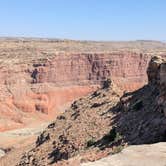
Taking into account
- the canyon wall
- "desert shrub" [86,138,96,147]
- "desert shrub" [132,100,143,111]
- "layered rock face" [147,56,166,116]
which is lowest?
the canyon wall

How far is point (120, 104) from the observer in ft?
96.4

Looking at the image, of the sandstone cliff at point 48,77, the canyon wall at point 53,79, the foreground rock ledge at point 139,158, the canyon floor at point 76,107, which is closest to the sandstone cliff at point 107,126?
the canyon floor at point 76,107

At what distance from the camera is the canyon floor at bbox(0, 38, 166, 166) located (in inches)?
872

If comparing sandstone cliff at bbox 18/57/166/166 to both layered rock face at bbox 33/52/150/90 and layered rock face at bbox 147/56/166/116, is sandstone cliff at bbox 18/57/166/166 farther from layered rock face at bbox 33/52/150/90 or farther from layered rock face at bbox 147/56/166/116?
layered rock face at bbox 33/52/150/90

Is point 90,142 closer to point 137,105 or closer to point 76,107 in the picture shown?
point 137,105

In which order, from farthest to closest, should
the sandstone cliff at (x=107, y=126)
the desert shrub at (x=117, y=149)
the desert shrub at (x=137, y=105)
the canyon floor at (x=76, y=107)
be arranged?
the desert shrub at (x=137, y=105) → the canyon floor at (x=76, y=107) → the sandstone cliff at (x=107, y=126) → the desert shrub at (x=117, y=149)

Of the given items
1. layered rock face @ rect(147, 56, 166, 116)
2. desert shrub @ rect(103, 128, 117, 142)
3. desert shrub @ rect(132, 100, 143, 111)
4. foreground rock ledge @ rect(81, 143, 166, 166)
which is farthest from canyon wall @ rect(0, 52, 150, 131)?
foreground rock ledge @ rect(81, 143, 166, 166)

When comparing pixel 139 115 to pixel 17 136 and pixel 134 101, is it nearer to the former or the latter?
pixel 134 101

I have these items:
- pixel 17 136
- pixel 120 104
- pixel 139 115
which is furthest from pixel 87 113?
pixel 17 136

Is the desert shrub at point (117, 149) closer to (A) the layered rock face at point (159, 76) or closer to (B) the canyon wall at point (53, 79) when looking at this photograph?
(A) the layered rock face at point (159, 76)

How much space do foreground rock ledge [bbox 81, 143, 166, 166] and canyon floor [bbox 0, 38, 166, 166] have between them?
3cm

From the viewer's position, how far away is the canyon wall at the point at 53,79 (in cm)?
8344

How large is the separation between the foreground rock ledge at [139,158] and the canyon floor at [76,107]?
31 millimetres

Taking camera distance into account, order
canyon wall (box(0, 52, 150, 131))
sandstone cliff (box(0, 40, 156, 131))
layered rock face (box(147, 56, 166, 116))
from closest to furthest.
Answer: layered rock face (box(147, 56, 166, 116))
canyon wall (box(0, 52, 150, 131))
sandstone cliff (box(0, 40, 156, 131))
